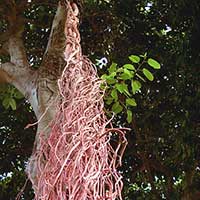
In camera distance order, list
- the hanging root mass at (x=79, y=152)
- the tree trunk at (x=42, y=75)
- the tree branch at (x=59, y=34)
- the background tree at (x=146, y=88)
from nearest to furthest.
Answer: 1. the hanging root mass at (x=79, y=152)
2. the tree trunk at (x=42, y=75)
3. the tree branch at (x=59, y=34)
4. the background tree at (x=146, y=88)

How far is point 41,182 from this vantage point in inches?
51.6

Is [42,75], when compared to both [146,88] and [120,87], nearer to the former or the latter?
[120,87]

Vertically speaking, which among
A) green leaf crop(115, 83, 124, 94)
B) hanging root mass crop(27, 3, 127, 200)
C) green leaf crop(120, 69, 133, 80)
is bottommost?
hanging root mass crop(27, 3, 127, 200)

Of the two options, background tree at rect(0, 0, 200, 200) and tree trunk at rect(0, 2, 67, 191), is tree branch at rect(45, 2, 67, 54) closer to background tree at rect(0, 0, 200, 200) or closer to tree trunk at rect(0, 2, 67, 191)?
tree trunk at rect(0, 2, 67, 191)

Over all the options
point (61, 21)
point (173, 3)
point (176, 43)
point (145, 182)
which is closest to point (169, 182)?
point (145, 182)

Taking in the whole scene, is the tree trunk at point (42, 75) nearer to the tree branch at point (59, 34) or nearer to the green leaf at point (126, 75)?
the tree branch at point (59, 34)

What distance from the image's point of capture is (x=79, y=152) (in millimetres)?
1267

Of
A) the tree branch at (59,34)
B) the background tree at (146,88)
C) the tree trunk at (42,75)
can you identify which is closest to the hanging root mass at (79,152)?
the tree trunk at (42,75)

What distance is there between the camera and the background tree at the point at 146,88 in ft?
9.50

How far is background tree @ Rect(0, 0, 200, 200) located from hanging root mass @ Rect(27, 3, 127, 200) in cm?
117

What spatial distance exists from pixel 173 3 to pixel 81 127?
2.07 meters

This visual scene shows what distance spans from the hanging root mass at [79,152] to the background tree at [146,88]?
3.84 feet

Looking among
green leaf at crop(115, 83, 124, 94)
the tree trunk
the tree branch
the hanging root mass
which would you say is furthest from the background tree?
the hanging root mass

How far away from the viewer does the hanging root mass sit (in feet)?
3.98
